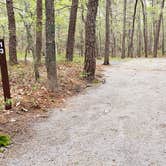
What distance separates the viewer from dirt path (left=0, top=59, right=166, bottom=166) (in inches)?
166

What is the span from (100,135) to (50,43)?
385 cm

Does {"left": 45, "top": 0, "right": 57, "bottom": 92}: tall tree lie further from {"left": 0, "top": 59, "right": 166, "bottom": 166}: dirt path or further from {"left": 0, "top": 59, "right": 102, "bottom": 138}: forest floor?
{"left": 0, "top": 59, "right": 166, "bottom": 166}: dirt path

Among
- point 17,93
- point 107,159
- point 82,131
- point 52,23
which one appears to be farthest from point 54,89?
point 107,159

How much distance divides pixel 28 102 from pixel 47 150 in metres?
2.57

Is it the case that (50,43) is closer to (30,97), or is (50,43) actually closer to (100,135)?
(30,97)

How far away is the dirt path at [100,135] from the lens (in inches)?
166

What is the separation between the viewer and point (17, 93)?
25.4ft

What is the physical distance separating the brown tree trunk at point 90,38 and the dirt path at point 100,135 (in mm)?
2433

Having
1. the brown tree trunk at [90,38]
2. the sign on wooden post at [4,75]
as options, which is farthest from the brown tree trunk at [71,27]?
the sign on wooden post at [4,75]

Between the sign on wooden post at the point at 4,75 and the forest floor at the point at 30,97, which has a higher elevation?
the sign on wooden post at the point at 4,75

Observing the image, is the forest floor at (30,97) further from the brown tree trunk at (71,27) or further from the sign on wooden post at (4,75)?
the brown tree trunk at (71,27)

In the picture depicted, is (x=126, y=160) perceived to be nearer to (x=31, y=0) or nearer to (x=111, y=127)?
(x=111, y=127)

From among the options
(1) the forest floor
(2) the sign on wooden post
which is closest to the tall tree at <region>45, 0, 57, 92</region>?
(1) the forest floor

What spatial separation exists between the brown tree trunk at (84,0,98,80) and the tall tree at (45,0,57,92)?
7.40 ft
